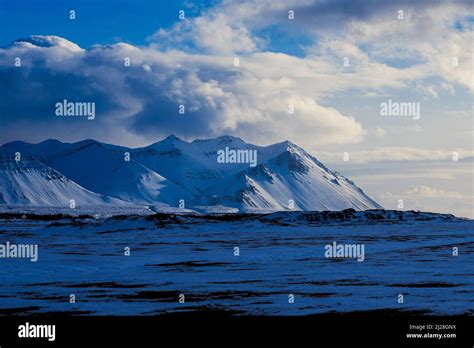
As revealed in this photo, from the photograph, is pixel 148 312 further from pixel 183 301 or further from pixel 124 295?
pixel 124 295

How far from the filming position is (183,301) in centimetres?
2381

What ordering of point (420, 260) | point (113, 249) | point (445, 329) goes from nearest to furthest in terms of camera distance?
point (445, 329), point (420, 260), point (113, 249)

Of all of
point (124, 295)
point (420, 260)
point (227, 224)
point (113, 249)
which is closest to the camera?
point (124, 295)

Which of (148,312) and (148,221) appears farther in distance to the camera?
(148,221)

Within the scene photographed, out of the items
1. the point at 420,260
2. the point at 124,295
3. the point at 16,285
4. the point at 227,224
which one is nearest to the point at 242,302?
the point at 124,295

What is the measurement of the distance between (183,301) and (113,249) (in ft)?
98.4

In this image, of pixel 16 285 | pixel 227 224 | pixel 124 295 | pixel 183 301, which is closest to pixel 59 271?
pixel 16 285

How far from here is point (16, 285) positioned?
28.6 meters

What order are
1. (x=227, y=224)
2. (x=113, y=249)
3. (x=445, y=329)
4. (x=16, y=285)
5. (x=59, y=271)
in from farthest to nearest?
(x=227, y=224)
(x=113, y=249)
(x=59, y=271)
(x=16, y=285)
(x=445, y=329)

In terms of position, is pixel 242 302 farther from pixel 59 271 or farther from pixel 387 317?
pixel 59 271

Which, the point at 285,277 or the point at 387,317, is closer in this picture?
the point at 387,317

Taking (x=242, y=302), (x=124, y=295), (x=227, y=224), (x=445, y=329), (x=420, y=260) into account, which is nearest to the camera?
(x=445, y=329)

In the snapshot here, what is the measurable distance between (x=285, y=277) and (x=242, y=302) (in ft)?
24.7

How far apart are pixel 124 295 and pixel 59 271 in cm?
994
